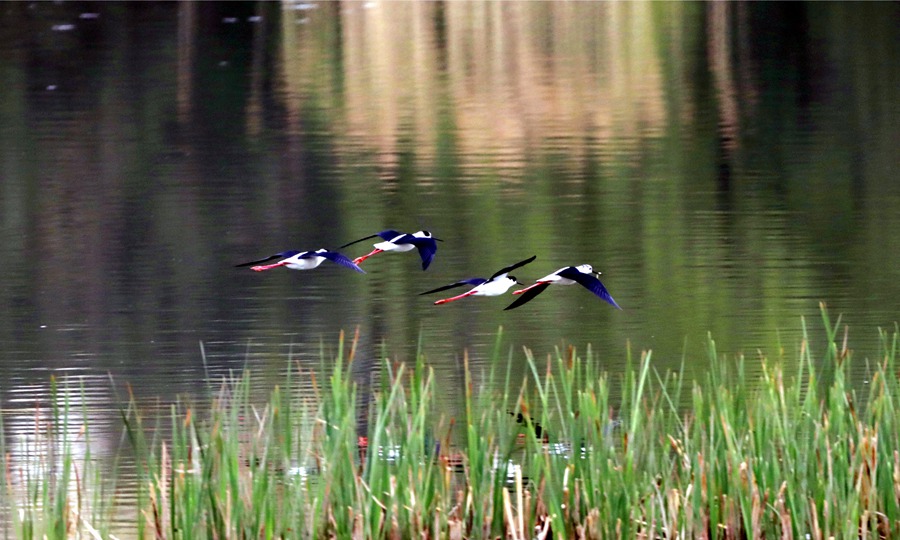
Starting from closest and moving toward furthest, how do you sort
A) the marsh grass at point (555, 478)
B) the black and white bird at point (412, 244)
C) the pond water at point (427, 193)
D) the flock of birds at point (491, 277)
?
the marsh grass at point (555, 478), the flock of birds at point (491, 277), the black and white bird at point (412, 244), the pond water at point (427, 193)

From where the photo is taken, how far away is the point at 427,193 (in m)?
11.9

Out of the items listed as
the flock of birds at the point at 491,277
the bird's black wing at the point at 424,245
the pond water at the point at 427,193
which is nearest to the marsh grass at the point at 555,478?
the flock of birds at the point at 491,277

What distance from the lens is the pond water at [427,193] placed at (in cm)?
765

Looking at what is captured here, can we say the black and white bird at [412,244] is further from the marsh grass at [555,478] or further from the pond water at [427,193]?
the marsh grass at [555,478]

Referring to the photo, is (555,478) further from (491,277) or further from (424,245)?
(424,245)

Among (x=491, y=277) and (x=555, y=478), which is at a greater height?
(x=491, y=277)

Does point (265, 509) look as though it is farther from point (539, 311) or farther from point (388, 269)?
point (388, 269)

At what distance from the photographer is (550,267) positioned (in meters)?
9.40

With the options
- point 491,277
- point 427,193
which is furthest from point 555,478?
point 427,193

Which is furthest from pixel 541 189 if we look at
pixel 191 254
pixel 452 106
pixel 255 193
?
pixel 452 106

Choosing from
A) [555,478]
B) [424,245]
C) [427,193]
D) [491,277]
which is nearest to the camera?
[555,478]

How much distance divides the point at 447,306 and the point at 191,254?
2.22 metres

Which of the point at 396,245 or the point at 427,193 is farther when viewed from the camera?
the point at 427,193

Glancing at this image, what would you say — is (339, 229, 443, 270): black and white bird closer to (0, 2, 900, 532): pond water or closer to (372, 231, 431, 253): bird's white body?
(372, 231, 431, 253): bird's white body
